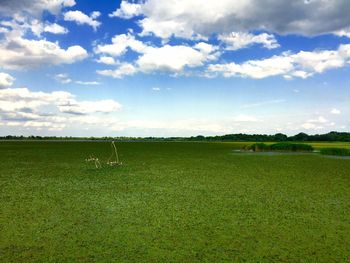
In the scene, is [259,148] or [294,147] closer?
[294,147]

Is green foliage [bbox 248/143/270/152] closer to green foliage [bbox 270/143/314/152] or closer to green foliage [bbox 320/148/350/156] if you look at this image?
green foliage [bbox 270/143/314/152]

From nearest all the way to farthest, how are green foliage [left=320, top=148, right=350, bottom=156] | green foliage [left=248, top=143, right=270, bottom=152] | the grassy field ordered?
the grassy field, green foliage [left=320, top=148, right=350, bottom=156], green foliage [left=248, top=143, right=270, bottom=152]

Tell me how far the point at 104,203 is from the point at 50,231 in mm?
2843

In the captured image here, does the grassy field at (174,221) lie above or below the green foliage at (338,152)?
below

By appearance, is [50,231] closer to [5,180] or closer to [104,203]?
[104,203]

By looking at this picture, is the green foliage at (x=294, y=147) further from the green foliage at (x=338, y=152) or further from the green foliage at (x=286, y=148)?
the green foliage at (x=338, y=152)

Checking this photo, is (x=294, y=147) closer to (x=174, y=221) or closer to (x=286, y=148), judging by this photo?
(x=286, y=148)

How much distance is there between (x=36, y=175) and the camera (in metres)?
16.5

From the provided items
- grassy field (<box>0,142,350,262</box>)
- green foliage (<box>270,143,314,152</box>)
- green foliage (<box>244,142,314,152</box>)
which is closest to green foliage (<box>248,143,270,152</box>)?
green foliage (<box>244,142,314,152</box>)

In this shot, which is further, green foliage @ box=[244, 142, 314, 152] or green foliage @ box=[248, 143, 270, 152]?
green foliage @ box=[248, 143, 270, 152]

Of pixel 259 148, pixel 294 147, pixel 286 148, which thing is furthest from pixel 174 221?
pixel 259 148

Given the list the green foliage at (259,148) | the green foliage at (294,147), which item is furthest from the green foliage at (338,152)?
the green foliage at (259,148)

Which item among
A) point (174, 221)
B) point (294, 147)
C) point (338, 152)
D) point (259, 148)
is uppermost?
point (294, 147)

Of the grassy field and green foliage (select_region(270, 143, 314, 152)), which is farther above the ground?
green foliage (select_region(270, 143, 314, 152))
